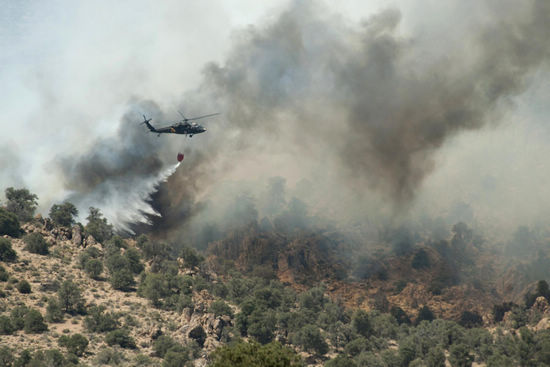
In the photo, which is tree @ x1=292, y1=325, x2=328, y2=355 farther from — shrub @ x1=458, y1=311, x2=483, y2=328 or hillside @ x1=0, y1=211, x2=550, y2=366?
shrub @ x1=458, y1=311, x2=483, y2=328

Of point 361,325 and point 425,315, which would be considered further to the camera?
point 425,315

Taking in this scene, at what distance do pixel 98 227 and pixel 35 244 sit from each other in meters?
26.1

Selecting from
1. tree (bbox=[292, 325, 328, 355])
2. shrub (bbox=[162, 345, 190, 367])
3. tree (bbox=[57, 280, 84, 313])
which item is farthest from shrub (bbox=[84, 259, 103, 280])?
tree (bbox=[292, 325, 328, 355])

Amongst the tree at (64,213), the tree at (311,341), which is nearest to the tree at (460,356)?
the tree at (311,341)

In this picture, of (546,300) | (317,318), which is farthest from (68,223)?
(546,300)

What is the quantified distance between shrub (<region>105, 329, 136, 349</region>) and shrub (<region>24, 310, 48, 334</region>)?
471 inches

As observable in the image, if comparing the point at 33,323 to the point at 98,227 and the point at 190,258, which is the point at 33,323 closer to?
the point at 98,227

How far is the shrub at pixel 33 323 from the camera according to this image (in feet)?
365

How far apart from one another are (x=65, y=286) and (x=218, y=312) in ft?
111

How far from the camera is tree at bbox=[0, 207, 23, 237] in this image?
14850cm

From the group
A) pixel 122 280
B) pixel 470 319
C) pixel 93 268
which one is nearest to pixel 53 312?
pixel 93 268

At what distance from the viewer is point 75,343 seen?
106m

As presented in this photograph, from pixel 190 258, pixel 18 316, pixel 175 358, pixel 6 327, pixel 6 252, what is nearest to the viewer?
pixel 175 358

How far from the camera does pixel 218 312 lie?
460 ft
